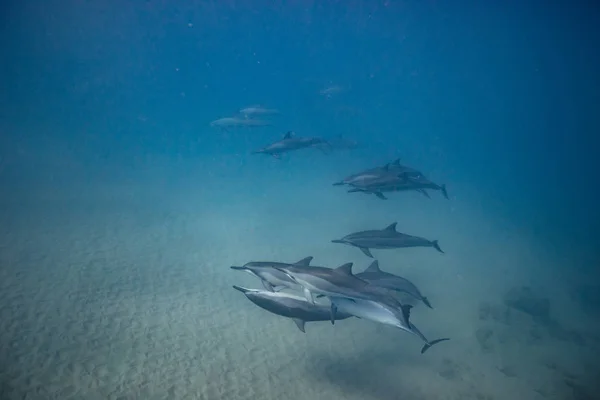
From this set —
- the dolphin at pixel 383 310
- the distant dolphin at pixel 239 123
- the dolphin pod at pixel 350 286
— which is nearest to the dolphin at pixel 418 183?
the dolphin pod at pixel 350 286

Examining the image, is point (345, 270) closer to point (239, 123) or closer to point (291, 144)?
point (291, 144)

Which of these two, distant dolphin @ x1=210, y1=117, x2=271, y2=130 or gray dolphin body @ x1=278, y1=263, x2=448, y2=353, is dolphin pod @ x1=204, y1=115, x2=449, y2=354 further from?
distant dolphin @ x1=210, y1=117, x2=271, y2=130

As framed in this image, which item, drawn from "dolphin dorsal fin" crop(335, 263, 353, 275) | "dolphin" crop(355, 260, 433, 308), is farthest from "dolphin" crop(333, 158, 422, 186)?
"dolphin dorsal fin" crop(335, 263, 353, 275)

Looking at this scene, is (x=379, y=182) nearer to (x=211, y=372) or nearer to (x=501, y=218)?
(x=211, y=372)

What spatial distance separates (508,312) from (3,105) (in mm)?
42699

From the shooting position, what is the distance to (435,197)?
27.8 metres

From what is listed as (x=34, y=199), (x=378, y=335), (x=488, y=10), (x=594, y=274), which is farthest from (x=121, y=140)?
(x=488, y=10)

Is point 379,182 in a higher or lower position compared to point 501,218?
lower

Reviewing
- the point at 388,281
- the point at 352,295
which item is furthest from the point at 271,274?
the point at 388,281

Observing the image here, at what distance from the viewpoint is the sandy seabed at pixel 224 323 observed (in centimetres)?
686

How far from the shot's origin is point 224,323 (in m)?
8.87

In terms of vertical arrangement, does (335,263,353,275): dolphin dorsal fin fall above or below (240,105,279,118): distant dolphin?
below

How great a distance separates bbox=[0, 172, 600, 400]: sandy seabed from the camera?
6.86 m

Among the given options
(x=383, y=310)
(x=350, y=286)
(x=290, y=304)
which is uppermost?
(x=350, y=286)
